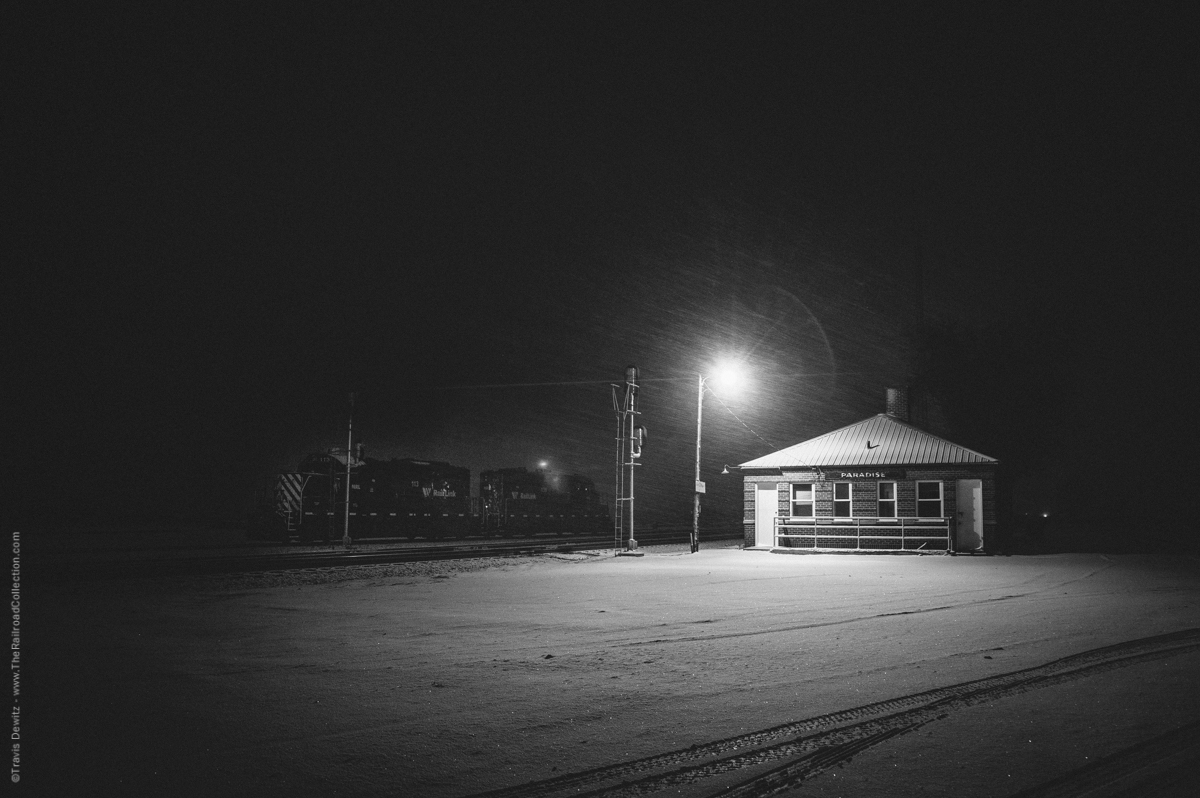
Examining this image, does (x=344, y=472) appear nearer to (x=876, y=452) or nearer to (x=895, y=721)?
(x=876, y=452)

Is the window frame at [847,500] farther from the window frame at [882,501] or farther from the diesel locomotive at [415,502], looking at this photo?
the diesel locomotive at [415,502]

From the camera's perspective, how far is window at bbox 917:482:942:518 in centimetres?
2992

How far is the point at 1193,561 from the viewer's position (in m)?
25.5

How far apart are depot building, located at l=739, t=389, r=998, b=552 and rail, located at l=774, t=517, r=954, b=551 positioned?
0.03 metres

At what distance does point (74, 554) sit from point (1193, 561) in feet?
119

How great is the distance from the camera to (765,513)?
33094 mm

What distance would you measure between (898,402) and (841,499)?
685 cm

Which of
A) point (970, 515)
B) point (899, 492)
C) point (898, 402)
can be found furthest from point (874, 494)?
point (898, 402)

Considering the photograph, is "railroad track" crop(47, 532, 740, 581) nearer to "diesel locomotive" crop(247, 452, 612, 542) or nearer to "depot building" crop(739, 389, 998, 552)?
"diesel locomotive" crop(247, 452, 612, 542)

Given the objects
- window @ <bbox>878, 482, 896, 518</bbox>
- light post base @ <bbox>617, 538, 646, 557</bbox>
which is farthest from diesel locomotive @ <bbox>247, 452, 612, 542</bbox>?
window @ <bbox>878, 482, 896, 518</bbox>

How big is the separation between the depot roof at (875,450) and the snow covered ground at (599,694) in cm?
1502

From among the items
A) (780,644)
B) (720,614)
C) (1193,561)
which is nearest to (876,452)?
(1193,561)

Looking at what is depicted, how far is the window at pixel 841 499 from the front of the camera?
103ft

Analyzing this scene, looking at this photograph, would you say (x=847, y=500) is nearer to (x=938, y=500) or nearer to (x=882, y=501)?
(x=882, y=501)
